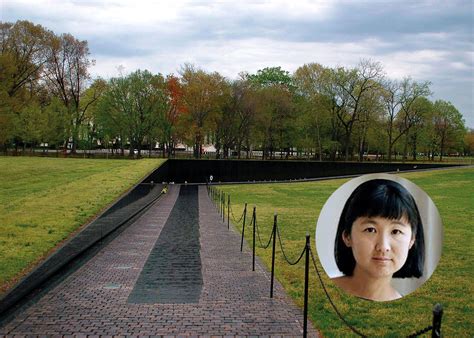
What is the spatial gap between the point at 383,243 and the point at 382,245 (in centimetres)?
2

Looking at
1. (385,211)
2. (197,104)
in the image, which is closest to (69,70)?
(197,104)

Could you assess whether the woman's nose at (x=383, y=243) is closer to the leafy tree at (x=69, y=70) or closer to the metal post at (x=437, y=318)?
the metal post at (x=437, y=318)

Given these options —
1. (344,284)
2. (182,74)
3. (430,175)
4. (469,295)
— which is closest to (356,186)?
(344,284)

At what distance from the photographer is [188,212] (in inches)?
913

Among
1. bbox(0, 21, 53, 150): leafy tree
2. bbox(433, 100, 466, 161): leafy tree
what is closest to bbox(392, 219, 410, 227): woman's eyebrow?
bbox(0, 21, 53, 150): leafy tree

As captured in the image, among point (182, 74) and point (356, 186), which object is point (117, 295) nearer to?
point (356, 186)

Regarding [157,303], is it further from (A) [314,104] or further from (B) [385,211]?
(A) [314,104]

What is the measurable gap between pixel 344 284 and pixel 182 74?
5604 centimetres

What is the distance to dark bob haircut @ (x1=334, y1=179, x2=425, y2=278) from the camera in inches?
200

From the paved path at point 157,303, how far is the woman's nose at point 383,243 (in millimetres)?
1897

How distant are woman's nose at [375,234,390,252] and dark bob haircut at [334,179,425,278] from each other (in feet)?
0.67

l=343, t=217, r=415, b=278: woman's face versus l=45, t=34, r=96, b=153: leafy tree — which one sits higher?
l=45, t=34, r=96, b=153: leafy tree

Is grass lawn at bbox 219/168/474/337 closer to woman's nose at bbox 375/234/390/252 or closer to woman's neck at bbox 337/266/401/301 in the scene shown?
woman's neck at bbox 337/266/401/301

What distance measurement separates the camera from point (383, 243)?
505 cm
